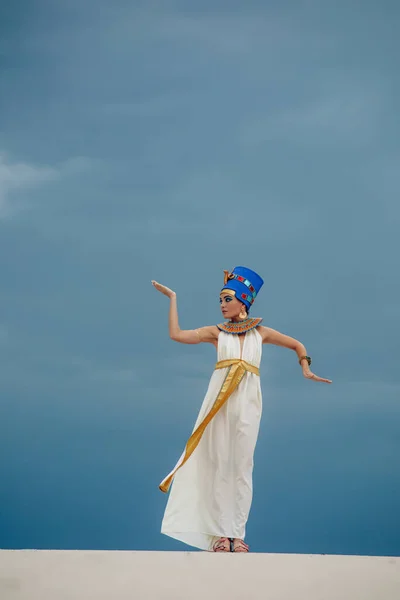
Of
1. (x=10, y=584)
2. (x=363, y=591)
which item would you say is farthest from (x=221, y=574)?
(x=10, y=584)

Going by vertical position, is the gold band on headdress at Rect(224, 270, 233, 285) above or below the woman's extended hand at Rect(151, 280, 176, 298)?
above

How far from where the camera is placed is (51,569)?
170 inches

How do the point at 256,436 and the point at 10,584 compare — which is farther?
the point at 256,436

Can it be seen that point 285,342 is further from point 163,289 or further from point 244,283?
point 163,289

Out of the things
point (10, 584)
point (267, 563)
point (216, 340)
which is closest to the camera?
point (10, 584)

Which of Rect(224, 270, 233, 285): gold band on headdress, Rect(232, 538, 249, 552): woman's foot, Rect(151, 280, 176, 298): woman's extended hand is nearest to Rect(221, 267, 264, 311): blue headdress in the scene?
Rect(224, 270, 233, 285): gold band on headdress

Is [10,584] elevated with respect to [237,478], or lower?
lower

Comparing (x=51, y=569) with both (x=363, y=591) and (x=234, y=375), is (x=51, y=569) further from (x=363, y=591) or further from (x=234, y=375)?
(x=234, y=375)

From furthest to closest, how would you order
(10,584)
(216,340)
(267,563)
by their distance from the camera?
1. (216,340)
2. (267,563)
3. (10,584)

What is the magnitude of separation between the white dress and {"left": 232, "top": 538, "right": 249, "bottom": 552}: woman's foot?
3 centimetres

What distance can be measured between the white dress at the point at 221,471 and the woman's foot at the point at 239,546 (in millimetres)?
32

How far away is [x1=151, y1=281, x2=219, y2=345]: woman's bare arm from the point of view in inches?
236

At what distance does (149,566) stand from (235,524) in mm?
1309

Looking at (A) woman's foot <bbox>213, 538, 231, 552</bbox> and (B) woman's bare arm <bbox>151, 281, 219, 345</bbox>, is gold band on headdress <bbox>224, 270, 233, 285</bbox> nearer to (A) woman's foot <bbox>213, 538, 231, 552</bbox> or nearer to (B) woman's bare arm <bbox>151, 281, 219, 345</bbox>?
(B) woman's bare arm <bbox>151, 281, 219, 345</bbox>
